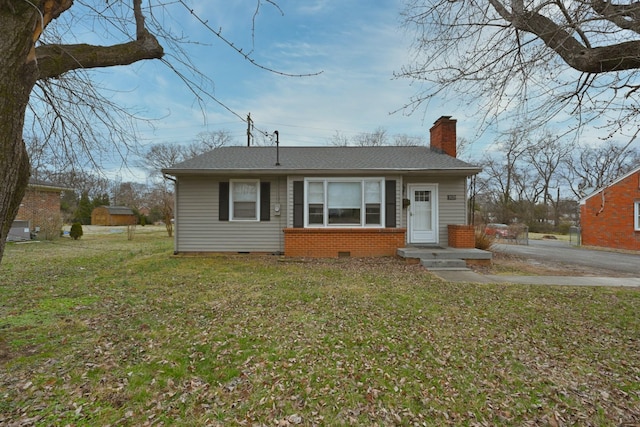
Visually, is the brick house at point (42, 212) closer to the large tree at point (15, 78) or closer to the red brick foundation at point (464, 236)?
the large tree at point (15, 78)

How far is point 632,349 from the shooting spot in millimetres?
3393

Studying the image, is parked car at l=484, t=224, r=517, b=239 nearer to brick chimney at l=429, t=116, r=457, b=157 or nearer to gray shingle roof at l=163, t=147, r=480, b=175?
brick chimney at l=429, t=116, r=457, b=157

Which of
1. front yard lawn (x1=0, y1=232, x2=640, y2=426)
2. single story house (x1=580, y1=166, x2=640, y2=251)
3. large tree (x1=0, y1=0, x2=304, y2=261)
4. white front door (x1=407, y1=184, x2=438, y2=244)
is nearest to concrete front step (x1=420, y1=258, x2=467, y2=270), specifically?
white front door (x1=407, y1=184, x2=438, y2=244)

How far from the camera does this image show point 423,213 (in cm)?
1001

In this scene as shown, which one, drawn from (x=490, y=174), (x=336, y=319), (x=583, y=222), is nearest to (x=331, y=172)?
(x=336, y=319)

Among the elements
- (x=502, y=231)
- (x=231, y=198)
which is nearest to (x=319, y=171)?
(x=231, y=198)

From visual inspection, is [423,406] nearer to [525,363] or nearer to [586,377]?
[525,363]

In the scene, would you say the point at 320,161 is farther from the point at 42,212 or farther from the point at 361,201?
the point at 42,212

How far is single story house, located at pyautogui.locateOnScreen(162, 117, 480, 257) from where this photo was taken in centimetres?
945

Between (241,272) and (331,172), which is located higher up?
(331,172)

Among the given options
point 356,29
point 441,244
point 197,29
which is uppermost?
point 356,29

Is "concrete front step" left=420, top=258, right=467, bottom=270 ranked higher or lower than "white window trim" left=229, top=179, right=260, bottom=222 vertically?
lower

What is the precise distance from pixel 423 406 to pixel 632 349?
2.88 m

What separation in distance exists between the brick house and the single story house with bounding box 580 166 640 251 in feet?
90.5
